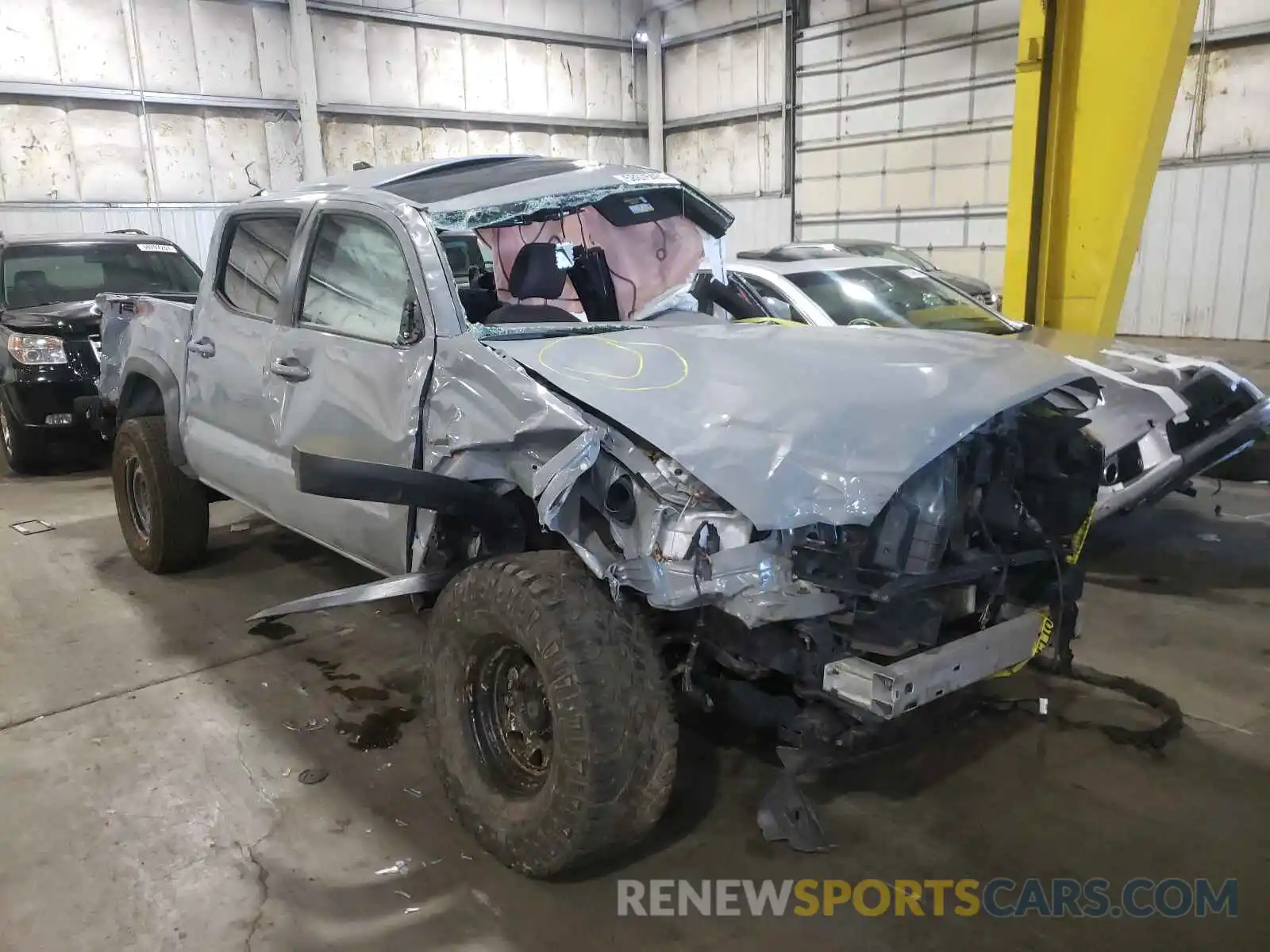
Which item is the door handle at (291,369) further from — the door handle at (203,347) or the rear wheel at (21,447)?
the rear wheel at (21,447)

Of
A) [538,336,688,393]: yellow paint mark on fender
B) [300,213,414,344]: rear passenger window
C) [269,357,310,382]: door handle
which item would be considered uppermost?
[300,213,414,344]: rear passenger window

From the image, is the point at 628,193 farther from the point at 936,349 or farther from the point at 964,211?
the point at 964,211

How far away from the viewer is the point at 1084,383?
294 centimetres

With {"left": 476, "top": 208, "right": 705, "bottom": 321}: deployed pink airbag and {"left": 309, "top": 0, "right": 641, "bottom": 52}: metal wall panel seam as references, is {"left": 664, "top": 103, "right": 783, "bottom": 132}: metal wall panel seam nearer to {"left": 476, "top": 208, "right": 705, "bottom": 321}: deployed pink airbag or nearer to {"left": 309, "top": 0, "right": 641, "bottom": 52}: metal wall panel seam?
{"left": 309, "top": 0, "right": 641, "bottom": 52}: metal wall panel seam

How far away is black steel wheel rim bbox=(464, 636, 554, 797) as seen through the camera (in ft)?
8.68

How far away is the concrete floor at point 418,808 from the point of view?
243cm

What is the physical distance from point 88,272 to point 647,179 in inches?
253

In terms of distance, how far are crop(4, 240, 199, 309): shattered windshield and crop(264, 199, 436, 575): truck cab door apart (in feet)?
16.4

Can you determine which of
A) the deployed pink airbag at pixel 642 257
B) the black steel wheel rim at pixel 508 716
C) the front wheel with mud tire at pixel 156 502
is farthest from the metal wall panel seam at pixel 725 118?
the black steel wheel rim at pixel 508 716

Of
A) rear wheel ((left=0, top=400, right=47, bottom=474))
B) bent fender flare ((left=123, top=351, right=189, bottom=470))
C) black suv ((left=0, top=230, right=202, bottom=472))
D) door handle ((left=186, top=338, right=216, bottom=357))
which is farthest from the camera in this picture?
rear wheel ((left=0, top=400, right=47, bottom=474))

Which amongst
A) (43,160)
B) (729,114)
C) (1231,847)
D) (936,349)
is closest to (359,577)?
(936,349)

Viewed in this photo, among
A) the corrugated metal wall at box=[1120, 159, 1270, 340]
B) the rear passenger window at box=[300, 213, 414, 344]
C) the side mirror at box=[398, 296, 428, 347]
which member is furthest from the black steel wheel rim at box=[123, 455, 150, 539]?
the corrugated metal wall at box=[1120, 159, 1270, 340]

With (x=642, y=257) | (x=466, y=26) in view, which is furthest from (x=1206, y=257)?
(x=466, y=26)

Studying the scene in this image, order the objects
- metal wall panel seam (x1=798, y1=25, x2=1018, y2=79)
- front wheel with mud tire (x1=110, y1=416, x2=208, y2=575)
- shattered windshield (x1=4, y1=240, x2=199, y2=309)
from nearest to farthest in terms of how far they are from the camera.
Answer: front wheel with mud tire (x1=110, y1=416, x2=208, y2=575) < shattered windshield (x1=4, y1=240, x2=199, y2=309) < metal wall panel seam (x1=798, y1=25, x2=1018, y2=79)
